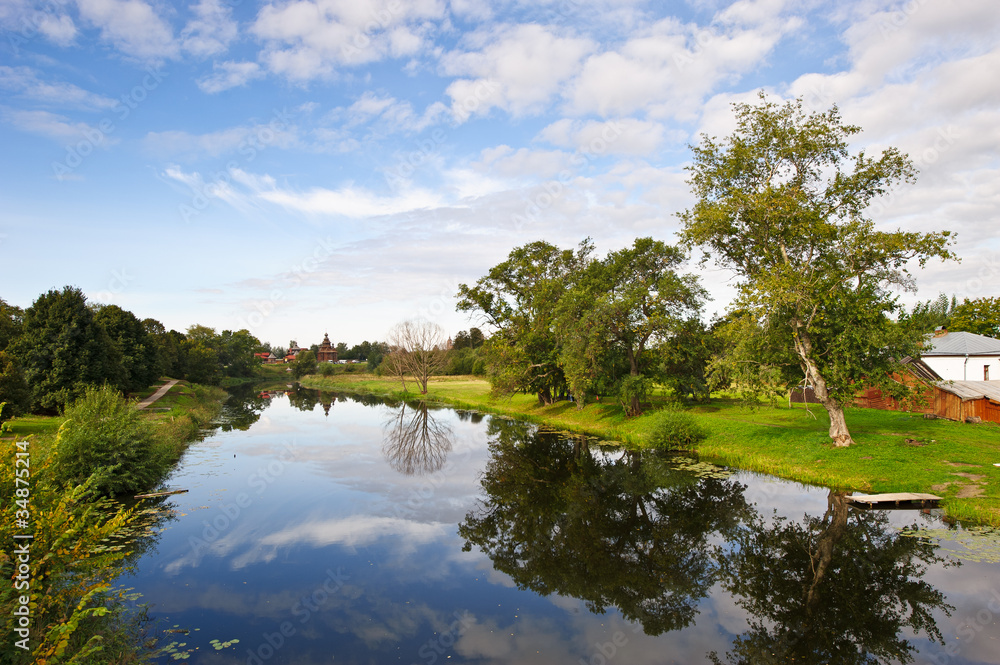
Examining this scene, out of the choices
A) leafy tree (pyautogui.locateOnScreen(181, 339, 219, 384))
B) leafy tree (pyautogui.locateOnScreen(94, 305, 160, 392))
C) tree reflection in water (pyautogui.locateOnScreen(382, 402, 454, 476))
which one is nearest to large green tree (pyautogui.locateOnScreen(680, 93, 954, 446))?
tree reflection in water (pyautogui.locateOnScreen(382, 402, 454, 476))

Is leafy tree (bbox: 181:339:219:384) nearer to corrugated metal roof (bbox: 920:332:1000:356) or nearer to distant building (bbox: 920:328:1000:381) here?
distant building (bbox: 920:328:1000:381)

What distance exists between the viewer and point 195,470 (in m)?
22.5

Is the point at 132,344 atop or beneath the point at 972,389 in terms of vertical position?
beneath

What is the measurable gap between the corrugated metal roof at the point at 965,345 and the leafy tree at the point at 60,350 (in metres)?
59.8

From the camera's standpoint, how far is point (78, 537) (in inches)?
334

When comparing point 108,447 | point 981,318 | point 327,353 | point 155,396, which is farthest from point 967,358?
point 327,353

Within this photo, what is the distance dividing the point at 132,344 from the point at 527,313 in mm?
40088

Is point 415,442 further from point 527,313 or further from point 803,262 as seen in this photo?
point 803,262

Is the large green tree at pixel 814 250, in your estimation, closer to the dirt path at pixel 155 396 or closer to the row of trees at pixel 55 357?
the row of trees at pixel 55 357

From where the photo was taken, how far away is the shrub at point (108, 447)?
52.8ft

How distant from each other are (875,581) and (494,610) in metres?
8.33

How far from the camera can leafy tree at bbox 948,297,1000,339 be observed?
58781mm

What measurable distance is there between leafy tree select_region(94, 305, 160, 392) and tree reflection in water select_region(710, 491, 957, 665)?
51419 millimetres

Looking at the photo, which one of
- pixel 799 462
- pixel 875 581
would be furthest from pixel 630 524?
pixel 799 462
